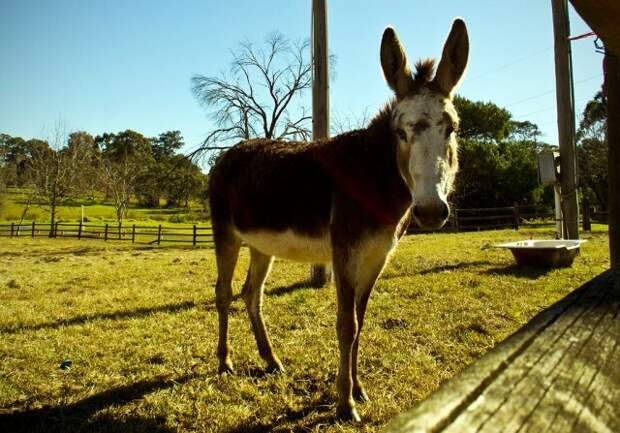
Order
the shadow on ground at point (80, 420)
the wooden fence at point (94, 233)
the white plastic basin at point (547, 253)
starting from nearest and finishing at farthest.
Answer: the shadow on ground at point (80, 420) < the white plastic basin at point (547, 253) < the wooden fence at point (94, 233)

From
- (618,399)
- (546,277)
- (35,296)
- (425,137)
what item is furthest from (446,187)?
(35,296)

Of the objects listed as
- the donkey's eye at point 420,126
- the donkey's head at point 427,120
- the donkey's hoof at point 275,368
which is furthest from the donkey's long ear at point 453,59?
the donkey's hoof at point 275,368

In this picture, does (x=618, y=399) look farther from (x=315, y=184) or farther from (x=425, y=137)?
(x=315, y=184)

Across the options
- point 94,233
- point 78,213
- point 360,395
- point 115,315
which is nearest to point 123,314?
point 115,315

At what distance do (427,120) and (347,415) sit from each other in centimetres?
223

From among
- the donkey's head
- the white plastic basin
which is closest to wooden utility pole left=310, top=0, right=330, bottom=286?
the white plastic basin

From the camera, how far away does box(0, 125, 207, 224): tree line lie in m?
35.3

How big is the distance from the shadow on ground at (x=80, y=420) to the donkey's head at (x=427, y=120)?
251 cm

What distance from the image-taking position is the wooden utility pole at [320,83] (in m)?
7.56

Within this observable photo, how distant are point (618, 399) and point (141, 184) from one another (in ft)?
189

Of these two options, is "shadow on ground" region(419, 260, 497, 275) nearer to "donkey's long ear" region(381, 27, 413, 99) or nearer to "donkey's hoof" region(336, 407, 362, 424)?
"donkey's hoof" region(336, 407, 362, 424)

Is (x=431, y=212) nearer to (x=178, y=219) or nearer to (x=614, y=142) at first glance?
(x=614, y=142)

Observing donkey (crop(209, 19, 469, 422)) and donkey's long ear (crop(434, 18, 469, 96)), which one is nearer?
donkey (crop(209, 19, 469, 422))

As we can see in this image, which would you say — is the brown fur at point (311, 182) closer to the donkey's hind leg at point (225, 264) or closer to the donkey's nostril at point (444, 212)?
the donkey's hind leg at point (225, 264)
